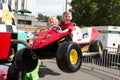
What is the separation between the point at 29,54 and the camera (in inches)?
239

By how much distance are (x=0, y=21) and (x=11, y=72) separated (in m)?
1.52

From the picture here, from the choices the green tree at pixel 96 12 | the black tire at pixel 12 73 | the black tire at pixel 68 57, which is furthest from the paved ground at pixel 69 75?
the green tree at pixel 96 12

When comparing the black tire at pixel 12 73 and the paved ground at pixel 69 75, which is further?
the paved ground at pixel 69 75

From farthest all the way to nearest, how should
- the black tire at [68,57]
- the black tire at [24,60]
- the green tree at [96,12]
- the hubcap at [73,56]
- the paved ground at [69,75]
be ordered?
the green tree at [96,12], the paved ground at [69,75], the black tire at [24,60], the hubcap at [73,56], the black tire at [68,57]

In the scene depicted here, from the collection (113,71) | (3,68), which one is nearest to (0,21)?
(3,68)

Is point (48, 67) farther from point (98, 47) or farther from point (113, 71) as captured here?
point (98, 47)

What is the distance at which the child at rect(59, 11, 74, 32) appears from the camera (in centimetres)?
609

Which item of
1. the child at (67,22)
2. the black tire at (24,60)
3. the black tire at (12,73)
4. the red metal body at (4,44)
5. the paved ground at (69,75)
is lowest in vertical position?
the paved ground at (69,75)

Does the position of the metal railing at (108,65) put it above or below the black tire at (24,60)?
below

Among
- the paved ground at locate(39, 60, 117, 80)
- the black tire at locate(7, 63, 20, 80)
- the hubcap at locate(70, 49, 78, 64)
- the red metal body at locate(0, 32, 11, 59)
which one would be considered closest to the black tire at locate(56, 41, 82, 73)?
the hubcap at locate(70, 49, 78, 64)

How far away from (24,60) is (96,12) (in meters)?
30.3

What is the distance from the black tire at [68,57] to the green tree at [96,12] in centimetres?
2997

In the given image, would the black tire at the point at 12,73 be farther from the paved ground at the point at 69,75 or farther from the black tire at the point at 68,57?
the paved ground at the point at 69,75

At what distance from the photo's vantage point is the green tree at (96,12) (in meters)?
35.8
